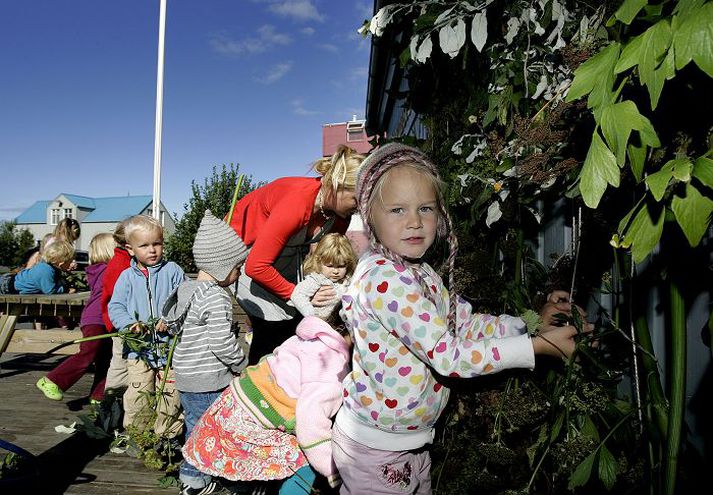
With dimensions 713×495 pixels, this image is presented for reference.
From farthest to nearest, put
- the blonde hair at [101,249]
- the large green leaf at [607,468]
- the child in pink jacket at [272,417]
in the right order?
1. the blonde hair at [101,249]
2. the child in pink jacket at [272,417]
3. the large green leaf at [607,468]

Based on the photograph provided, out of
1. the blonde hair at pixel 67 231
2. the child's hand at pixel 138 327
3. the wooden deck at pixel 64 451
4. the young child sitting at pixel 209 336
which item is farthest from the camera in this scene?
the blonde hair at pixel 67 231

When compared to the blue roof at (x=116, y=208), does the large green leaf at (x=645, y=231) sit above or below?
below

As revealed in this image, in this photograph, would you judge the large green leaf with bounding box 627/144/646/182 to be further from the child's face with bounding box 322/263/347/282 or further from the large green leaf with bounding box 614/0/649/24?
the child's face with bounding box 322/263/347/282

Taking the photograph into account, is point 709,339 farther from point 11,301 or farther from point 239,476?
point 11,301

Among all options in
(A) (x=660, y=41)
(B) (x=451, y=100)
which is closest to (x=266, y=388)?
(B) (x=451, y=100)

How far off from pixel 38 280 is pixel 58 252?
16.6 inches

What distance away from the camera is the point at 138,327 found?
3.50 meters

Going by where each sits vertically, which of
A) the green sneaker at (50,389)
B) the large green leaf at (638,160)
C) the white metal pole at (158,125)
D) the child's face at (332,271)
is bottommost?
the green sneaker at (50,389)

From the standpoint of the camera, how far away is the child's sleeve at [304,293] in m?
2.67

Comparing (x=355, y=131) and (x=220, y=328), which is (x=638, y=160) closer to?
(x=220, y=328)

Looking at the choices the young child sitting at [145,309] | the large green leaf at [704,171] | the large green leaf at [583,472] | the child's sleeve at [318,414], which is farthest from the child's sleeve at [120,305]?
the large green leaf at [704,171]

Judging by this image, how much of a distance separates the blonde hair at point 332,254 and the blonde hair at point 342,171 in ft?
1.09

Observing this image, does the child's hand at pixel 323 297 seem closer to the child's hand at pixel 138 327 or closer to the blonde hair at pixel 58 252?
the child's hand at pixel 138 327

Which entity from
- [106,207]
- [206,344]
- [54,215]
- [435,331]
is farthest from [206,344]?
[54,215]
